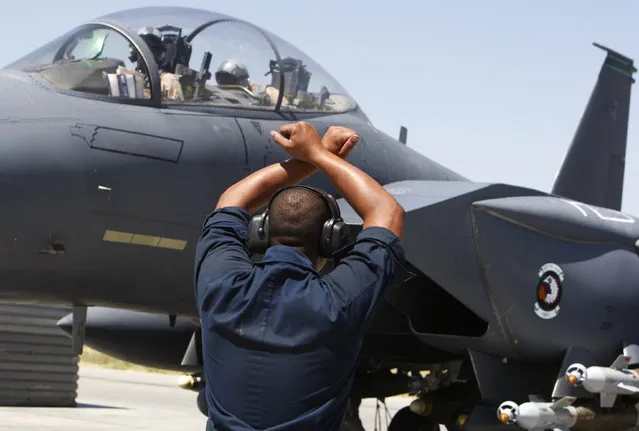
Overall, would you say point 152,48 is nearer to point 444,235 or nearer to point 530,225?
point 444,235

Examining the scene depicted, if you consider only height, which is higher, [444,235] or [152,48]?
[152,48]

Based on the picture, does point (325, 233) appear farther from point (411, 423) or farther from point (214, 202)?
point (411, 423)

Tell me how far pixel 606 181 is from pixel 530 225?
4.42 m

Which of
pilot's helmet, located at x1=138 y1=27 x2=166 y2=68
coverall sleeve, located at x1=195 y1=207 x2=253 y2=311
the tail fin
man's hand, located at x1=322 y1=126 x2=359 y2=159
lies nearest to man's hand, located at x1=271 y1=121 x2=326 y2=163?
man's hand, located at x1=322 y1=126 x2=359 y2=159

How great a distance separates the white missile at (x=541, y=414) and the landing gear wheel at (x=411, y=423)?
1.75 meters

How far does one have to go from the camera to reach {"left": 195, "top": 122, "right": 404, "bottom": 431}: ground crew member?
217cm

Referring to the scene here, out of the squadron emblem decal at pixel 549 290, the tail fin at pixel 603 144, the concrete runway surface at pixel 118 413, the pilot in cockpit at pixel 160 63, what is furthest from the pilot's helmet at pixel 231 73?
the tail fin at pixel 603 144

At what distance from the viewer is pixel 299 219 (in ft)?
7.77

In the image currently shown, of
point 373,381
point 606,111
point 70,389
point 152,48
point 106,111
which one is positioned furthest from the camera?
point 70,389

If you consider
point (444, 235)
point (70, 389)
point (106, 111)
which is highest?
point (106, 111)

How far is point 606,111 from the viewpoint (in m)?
11.2

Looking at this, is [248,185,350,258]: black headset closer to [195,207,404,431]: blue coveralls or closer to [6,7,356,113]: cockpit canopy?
[195,207,404,431]: blue coveralls

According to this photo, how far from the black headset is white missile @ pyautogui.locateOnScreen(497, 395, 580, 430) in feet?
15.8

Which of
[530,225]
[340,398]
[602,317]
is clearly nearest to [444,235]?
[530,225]
